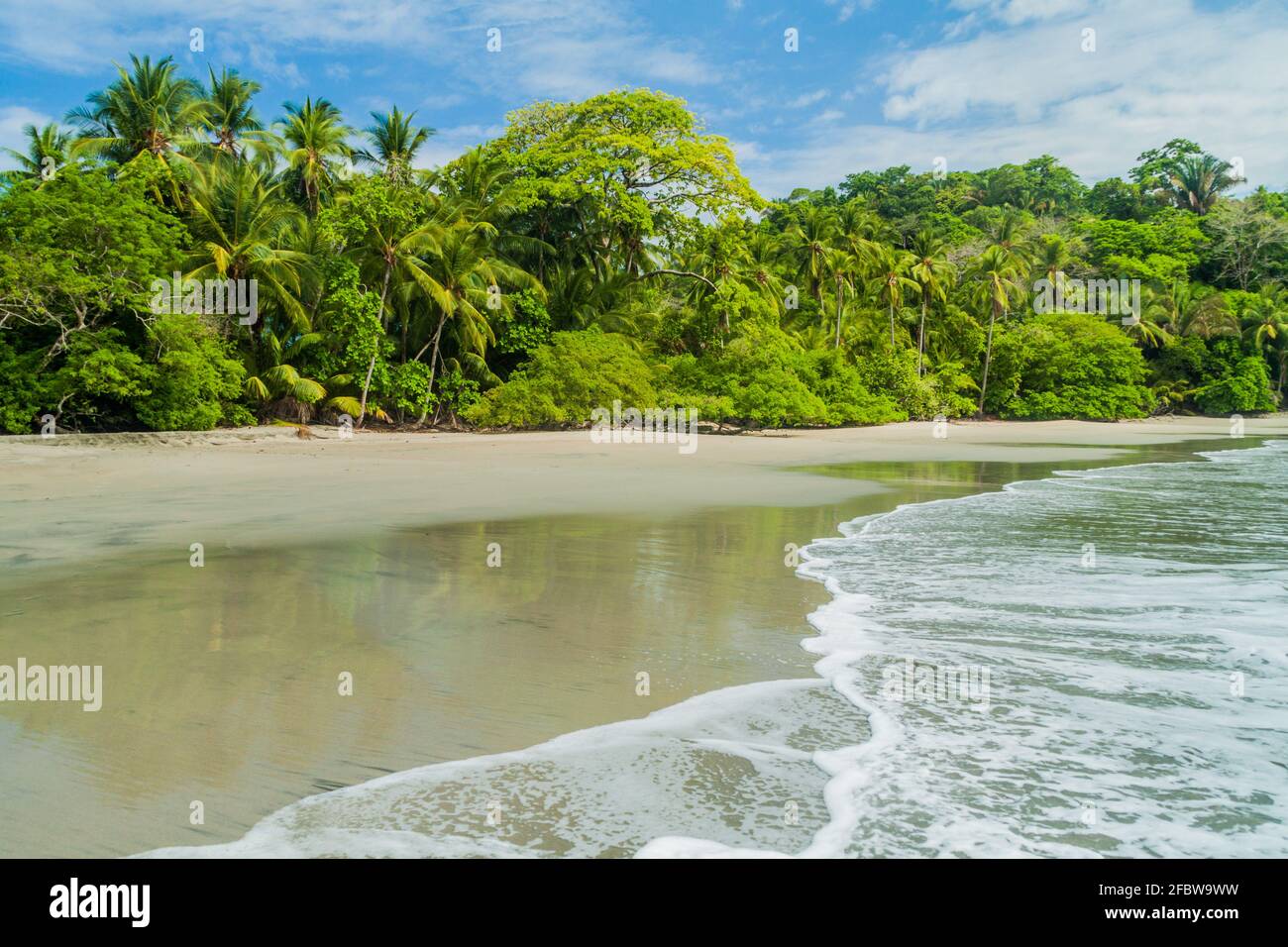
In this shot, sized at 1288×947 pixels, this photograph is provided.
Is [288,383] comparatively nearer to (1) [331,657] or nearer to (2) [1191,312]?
(1) [331,657]

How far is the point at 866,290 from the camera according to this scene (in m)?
41.8

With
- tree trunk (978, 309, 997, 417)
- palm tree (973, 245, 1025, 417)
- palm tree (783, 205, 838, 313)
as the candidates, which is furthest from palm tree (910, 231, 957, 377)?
palm tree (783, 205, 838, 313)

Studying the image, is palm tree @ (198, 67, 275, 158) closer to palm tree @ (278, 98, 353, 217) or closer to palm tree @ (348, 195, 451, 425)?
palm tree @ (278, 98, 353, 217)

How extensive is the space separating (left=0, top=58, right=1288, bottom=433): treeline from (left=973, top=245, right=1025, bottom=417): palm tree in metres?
0.23

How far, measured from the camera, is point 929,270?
1588 inches

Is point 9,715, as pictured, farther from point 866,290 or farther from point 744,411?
point 866,290

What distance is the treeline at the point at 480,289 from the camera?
19.7m

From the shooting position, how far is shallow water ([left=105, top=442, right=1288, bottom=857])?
283 centimetres

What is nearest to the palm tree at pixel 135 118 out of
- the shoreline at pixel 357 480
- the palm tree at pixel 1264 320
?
the shoreline at pixel 357 480

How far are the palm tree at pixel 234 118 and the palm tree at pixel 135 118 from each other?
12.7 ft
